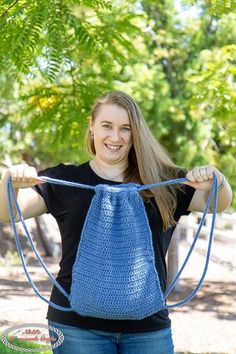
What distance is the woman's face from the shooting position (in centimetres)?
214

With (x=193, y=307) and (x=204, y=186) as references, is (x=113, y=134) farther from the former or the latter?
(x=193, y=307)

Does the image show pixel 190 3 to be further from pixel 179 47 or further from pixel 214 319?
pixel 179 47

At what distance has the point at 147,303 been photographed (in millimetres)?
2008

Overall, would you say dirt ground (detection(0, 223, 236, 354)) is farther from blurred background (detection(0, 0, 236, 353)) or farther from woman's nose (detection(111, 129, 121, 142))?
woman's nose (detection(111, 129, 121, 142))

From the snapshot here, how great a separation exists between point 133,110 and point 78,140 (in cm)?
203

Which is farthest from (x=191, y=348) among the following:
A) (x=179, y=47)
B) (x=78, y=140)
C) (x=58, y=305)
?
(x=179, y=47)

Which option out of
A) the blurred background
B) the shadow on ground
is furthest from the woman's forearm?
the shadow on ground

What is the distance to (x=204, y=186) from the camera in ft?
6.87

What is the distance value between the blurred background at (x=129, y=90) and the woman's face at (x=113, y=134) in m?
0.93

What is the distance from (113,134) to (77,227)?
341 millimetres

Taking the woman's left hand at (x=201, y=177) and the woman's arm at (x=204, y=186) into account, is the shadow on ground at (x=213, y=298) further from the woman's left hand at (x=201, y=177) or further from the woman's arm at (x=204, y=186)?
the woman's left hand at (x=201, y=177)

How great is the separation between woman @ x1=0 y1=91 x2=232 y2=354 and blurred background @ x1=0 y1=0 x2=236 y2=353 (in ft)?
3.21

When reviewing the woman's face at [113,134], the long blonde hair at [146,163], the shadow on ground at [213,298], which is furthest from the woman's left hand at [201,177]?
the shadow on ground at [213,298]

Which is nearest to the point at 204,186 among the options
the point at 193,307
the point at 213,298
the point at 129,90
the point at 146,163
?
the point at 146,163
